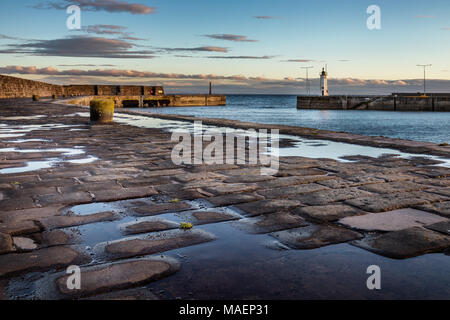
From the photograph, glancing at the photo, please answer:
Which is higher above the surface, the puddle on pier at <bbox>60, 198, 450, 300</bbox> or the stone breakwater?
the stone breakwater

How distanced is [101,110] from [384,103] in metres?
64.1

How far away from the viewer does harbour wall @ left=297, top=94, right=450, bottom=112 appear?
63275 millimetres

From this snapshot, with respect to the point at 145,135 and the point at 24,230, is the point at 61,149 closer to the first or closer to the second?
the point at 145,135

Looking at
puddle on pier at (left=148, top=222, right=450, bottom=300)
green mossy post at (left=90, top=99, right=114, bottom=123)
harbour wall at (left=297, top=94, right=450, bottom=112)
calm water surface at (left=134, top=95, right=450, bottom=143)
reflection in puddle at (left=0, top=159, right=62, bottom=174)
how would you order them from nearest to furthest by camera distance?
puddle on pier at (left=148, top=222, right=450, bottom=300)
reflection in puddle at (left=0, top=159, right=62, bottom=174)
green mossy post at (left=90, top=99, right=114, bottom=123)
calm water surface at (left=134, top=95, right=450, bottom=143)
harbour wall at (left=297, top=94, right=450, bottom=112)

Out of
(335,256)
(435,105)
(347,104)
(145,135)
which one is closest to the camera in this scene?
(335,256)

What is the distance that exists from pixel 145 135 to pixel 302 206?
6.45m

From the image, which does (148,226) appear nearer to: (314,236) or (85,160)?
(314,236)

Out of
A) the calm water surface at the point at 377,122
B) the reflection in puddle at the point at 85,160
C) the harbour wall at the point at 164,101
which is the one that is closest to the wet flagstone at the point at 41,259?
Result: the reflection in puddle at the point at 85,160

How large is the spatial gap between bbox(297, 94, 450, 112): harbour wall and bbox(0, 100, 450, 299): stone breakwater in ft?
213

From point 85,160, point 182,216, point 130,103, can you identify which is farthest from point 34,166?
point 130,103

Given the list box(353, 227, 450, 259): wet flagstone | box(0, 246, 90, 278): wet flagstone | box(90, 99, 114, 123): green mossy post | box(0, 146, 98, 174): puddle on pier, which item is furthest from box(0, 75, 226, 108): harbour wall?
box(353, 227, 450, 259): wet flagstone

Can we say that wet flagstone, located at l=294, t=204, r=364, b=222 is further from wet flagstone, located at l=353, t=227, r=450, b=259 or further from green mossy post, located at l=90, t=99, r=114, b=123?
green mossy post, located at l=90, t=99, r=114, b=123

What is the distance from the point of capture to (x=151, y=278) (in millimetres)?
2188

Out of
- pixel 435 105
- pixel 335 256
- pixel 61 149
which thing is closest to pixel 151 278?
pixel 335 256
